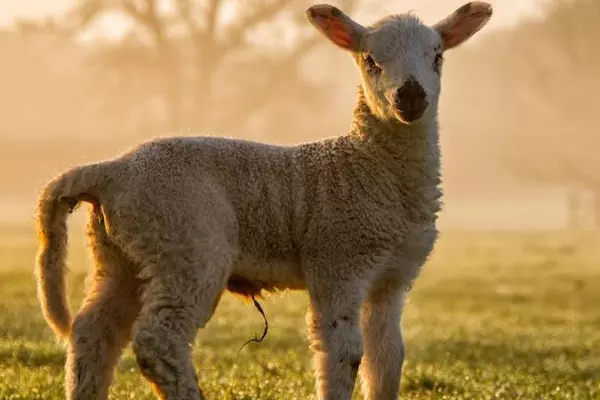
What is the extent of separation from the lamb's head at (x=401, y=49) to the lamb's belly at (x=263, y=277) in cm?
124

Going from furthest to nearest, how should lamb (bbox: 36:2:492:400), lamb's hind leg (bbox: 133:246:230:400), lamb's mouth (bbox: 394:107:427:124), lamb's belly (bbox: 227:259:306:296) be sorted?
lamb's mouth (bbox: 394:107:427:124), lamb's belly (bbox: 227:259:306:296), lamb (bbox: 36:2:492:400), lamb's hind leg (bbox: 133:246:230:400)

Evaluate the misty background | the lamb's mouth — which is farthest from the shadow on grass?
the misty background

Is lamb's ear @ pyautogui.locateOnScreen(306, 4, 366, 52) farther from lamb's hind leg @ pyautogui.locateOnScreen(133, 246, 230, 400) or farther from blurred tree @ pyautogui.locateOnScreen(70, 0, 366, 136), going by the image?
blurred tree @ pyautogui.locateOnScreen(70, 0, 366, 136)

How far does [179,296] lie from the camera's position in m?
7.27

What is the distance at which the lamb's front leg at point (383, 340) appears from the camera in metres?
8.22

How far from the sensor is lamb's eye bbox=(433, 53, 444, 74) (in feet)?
27.1

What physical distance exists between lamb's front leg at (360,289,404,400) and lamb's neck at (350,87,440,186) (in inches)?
32.7

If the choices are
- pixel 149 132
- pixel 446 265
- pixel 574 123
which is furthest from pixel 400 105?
pixel 574 123

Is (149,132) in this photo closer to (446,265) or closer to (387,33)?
(446,265)

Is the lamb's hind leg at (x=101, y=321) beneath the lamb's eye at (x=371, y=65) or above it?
beneath

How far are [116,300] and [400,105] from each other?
2.22m

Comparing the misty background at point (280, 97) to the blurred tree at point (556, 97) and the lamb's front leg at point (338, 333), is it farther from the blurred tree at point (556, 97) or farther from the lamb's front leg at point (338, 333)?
the lamb's front leg at point (338, 333)

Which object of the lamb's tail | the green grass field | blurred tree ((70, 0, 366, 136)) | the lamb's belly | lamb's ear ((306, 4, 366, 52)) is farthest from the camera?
blurred tree ((70, 0, 366, 136))

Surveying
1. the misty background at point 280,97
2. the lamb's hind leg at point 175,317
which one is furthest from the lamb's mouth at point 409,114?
the misty background at point 280,97
